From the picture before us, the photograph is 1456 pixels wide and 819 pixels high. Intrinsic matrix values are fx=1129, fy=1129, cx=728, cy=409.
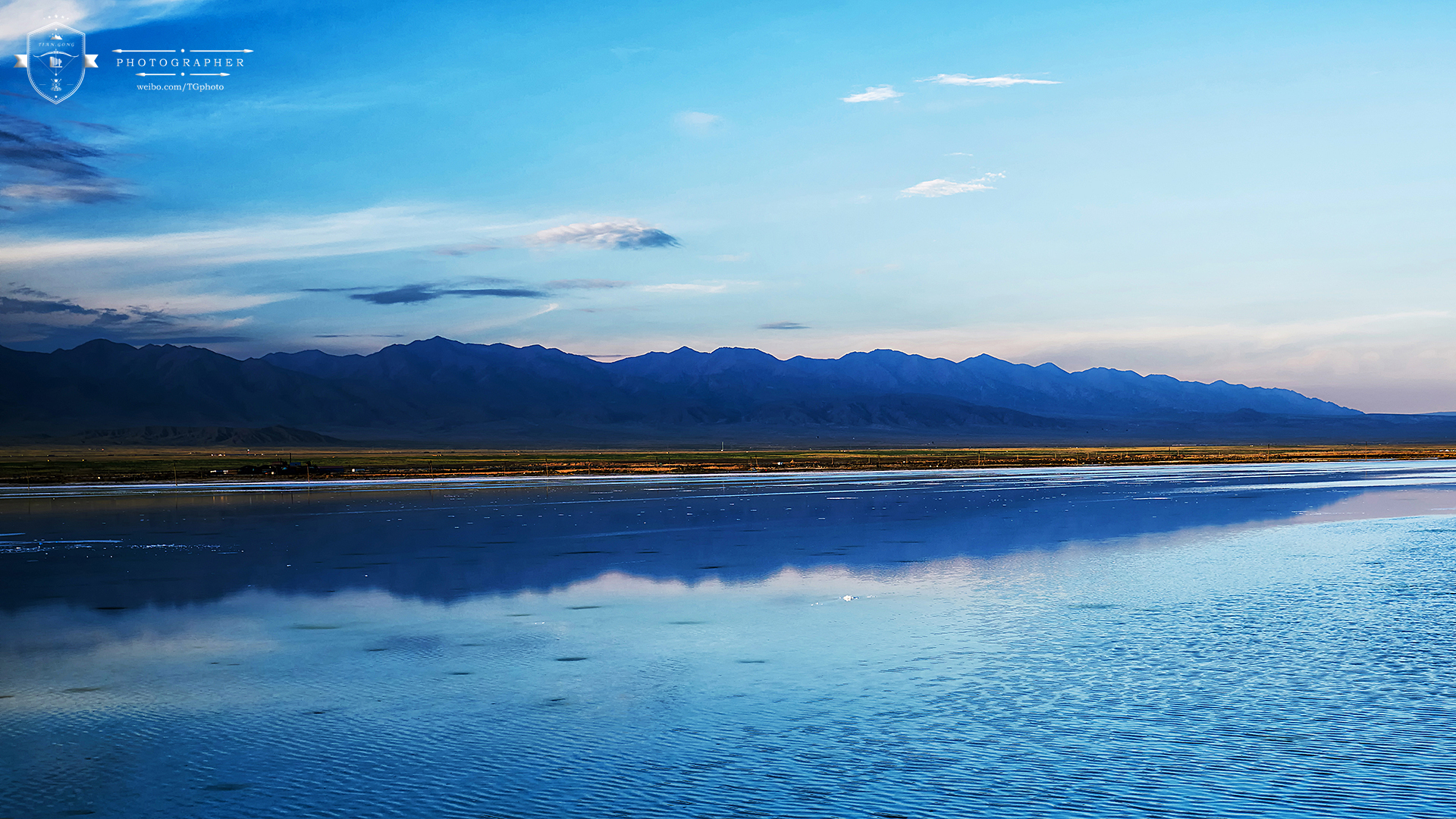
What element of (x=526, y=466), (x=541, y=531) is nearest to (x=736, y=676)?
(x=541, y=531)

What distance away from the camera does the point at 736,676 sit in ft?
40.2

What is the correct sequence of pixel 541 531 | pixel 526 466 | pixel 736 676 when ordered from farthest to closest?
pixel 526 466, pixel 541 531, pixel 736 676

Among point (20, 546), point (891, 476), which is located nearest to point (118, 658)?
point (20, 546)

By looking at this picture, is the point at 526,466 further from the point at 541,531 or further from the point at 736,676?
the point at 736,676

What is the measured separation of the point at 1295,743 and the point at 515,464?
85.9 m

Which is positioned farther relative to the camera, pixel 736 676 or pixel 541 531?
pixel 541 531

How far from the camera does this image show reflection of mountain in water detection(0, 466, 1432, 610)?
2092 centimetres

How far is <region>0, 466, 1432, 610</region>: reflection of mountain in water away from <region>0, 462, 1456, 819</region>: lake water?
0.26 m

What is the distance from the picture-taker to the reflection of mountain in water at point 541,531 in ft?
68.6

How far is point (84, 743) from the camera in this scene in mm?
9914

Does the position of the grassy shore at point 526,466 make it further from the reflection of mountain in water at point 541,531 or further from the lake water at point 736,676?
the lake water at point 736,676

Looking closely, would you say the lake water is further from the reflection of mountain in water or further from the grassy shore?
the grassy shore

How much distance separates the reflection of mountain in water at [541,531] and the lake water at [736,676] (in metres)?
0.26

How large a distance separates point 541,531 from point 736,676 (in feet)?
62.4
